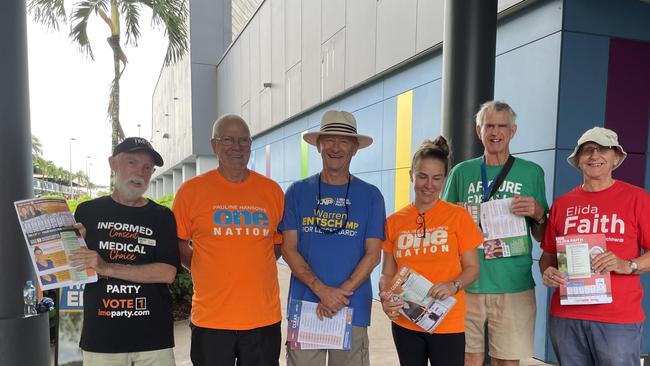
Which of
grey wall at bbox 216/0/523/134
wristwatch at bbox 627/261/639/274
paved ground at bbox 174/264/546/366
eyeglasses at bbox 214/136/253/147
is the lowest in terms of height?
paved ground at bbox 174/264/546/366

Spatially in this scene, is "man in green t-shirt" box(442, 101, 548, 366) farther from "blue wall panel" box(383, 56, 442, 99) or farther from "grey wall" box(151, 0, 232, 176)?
"grey wall" box(151, 0, 232, 176)

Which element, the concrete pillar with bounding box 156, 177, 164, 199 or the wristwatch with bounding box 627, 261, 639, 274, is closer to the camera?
the wristwatch with bounding box 627, 261, 639, 274

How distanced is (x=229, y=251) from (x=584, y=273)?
198cm

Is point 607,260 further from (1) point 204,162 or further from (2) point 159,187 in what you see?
(2) point 159,187

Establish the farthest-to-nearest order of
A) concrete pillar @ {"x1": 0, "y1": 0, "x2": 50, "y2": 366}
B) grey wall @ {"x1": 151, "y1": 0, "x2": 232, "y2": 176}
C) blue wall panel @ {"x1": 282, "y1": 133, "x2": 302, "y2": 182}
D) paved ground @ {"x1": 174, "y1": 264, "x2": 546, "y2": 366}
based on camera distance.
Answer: grey wall @ {"x1": 151, "y1": 0, "x2": 232, "y2": 176} → blue wall panel @ {"x1": 282, "y1": 133, "x2": 302, "y2": 182} → paved ground @ {"x1": 174, "y1": 264, "x2": 546, "y2": 366} → concrete pillar @ {"x1": 0, "y1": 0, "x2": 50, "y2": 366}

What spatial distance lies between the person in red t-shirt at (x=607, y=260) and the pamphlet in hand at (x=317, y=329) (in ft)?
3.95

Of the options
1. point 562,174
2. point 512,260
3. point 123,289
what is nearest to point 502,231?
point 512,260

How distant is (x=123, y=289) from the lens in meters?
2.28

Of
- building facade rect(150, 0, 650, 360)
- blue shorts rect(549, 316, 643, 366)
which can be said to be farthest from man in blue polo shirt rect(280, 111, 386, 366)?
building facade rect(150, 0, 650, 360)

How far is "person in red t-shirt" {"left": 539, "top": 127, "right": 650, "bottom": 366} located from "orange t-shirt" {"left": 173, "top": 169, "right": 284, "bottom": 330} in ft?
5.45

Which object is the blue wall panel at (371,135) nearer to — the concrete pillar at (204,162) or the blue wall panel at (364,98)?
the blue wall panel at (364,98)

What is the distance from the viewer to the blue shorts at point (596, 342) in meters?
2.30

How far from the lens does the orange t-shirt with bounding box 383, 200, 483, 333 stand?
2.40 meters

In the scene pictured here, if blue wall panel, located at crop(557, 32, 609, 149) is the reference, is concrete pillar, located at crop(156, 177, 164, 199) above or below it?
below
